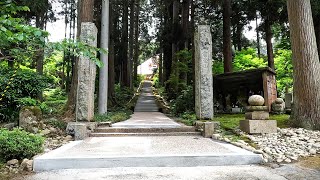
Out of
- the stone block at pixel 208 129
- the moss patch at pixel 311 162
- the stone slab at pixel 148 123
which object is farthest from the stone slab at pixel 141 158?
the stone slab at pixel 148 123

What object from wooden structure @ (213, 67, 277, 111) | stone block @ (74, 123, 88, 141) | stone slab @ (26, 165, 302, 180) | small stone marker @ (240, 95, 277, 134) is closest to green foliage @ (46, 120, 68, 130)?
stone block @ (74, 123, 88, 141)

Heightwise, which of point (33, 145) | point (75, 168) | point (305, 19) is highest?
point (305, 19)

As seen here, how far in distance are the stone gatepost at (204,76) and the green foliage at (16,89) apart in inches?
178

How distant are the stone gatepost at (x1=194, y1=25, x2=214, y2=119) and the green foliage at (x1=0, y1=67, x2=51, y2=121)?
4.52 meters

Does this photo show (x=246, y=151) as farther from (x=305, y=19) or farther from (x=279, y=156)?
(x=305, y=19)

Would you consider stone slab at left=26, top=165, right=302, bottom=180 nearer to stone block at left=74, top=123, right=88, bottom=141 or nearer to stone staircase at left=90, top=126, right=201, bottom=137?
stone block at left=74, top=123, right=88, bottom=141

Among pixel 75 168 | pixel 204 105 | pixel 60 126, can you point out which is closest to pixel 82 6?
pixel 60 126

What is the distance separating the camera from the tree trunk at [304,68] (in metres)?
6.66

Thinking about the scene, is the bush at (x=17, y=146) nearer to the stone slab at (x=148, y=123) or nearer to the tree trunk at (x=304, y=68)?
the stone slab at (x=148, y=123)

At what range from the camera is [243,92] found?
13.1 m

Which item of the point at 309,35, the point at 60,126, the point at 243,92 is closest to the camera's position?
the point at 309,35

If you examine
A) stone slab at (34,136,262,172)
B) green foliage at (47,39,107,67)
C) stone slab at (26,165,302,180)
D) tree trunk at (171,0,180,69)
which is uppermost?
tree trunk at (171,0,180,69)

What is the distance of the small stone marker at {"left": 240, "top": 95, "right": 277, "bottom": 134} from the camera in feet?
21.1

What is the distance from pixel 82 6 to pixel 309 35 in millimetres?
7306
